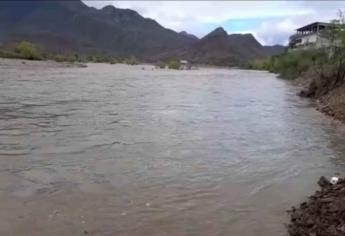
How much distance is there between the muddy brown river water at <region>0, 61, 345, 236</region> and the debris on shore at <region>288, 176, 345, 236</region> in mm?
330

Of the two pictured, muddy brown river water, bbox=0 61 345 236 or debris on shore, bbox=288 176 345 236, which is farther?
muddy brown river water, bbox=0 61 345 236

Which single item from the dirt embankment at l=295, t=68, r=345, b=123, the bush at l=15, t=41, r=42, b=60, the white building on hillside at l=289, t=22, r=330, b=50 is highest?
the white building on hillside at l=289, t=22, r=330, b=50

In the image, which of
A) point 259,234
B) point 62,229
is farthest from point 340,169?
point 62,229

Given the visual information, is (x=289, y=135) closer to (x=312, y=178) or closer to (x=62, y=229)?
(x=312, y=178)

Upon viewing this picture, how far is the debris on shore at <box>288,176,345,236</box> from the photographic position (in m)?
8.09

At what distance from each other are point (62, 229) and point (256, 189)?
A: 4738 millimetres

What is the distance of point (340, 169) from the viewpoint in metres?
13.8

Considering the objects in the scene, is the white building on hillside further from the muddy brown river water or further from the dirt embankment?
the muddy brown river water

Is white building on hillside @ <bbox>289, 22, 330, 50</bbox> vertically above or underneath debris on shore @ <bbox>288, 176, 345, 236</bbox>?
above

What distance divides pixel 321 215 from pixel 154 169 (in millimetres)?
5076

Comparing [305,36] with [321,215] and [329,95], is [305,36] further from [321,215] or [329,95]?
[321,215]

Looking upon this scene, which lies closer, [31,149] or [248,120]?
[31,149]

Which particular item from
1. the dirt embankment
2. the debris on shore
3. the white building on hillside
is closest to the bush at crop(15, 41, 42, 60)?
the white building on hillside

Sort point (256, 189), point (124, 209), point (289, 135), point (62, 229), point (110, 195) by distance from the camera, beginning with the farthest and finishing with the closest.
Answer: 1. point (289, 135)
2. point (256, 189)
3. point (110, 195)
4. point (124, 209)
5. point (62, 229)
